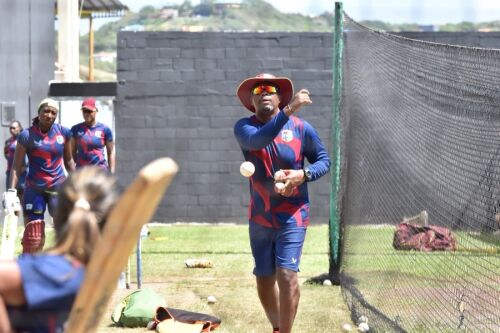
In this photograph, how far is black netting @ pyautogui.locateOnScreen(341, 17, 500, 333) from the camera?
6.89 metres

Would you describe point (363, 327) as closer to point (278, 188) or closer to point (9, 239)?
point (278, 188)

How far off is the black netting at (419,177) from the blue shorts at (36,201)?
3.11 m

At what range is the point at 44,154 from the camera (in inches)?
467

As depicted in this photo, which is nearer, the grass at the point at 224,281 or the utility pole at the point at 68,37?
the grass at the point at 224,281

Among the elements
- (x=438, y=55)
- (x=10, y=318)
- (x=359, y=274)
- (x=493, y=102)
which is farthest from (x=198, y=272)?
(x=10, y=318)

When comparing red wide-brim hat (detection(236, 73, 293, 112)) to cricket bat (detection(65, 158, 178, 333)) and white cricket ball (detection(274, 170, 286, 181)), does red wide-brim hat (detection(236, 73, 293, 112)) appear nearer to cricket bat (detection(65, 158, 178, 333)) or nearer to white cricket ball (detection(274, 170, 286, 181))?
white cricket ball (detection(274, 170, 286, 181))

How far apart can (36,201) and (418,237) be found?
13.1ft

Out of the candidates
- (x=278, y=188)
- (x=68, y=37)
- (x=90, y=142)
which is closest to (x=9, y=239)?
(x=278, y=188)

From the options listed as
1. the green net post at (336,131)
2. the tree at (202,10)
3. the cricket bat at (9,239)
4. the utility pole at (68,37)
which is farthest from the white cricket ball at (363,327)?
the tree at (202,10)

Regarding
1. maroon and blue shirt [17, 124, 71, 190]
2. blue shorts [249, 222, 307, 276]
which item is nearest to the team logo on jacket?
blue shorts [249, 222, 307, 276]

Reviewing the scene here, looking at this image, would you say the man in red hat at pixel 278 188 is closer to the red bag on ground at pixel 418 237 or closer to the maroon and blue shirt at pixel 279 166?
the maroon and blue shirt at pixel 279 166

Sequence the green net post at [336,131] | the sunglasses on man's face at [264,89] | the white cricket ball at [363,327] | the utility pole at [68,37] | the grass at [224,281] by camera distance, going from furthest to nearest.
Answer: the utility pole at [68,37] < the green net post at [336,131] < the grass at [224,281] < the white cricket ball at [363,327] < the sunglasses on man's face at [264,89]

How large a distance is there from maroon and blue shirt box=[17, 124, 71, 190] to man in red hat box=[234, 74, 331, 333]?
4.35m

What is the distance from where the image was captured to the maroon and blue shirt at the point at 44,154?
38.7ft
